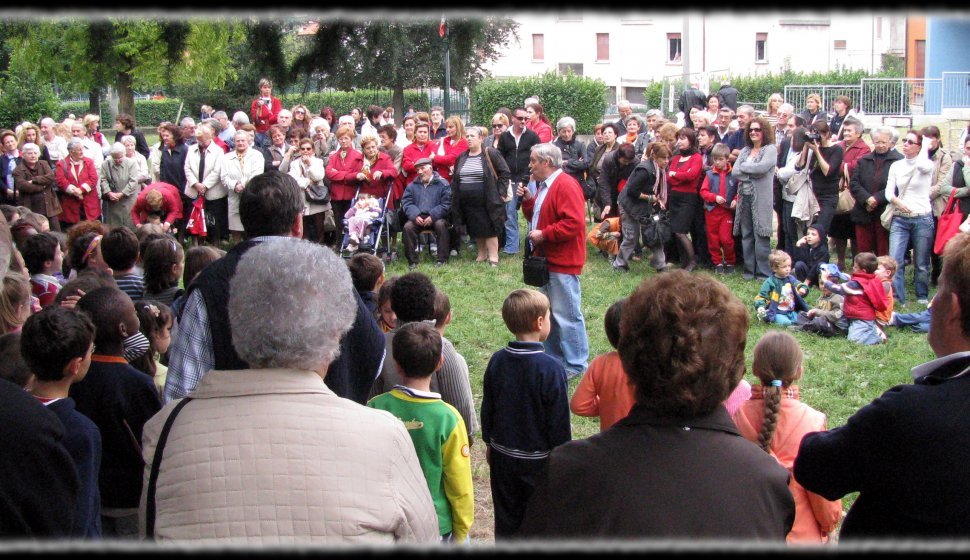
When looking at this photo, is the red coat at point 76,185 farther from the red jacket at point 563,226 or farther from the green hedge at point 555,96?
the green hedge at point 555,96

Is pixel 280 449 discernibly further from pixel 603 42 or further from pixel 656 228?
pixel 656 228

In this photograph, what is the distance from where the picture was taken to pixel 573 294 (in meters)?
7.21

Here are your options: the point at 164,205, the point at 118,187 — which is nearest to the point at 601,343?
the point at 164,205

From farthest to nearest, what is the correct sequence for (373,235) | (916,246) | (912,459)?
(373,235) → (916,246) → (912,459)

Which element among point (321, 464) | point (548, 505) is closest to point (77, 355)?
point (321, 464)

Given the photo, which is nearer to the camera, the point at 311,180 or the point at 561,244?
the point at 561,244

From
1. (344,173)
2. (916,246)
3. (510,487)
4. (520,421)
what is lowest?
(510,487)

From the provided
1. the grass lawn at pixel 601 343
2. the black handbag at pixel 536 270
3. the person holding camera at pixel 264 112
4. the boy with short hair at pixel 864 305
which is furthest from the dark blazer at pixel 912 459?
the person holding camera at pixel 264 112

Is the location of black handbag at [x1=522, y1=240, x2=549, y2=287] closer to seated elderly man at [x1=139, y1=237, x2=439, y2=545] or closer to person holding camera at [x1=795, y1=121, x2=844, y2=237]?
person holding camera at [x1=795, y1=121, x2=844, y2=237]

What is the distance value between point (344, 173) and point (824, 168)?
5875mm

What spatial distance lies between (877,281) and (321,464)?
758cm

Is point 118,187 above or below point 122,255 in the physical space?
above

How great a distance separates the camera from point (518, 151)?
11898mm

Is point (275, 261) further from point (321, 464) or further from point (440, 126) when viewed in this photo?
point (440, 126)
